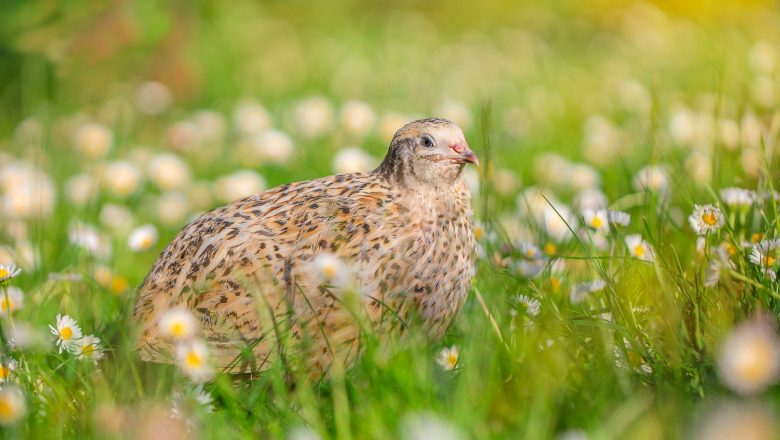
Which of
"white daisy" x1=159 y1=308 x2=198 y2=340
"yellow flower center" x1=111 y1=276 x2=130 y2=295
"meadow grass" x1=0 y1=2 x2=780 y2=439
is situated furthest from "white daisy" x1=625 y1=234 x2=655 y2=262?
"yellow flower center" x1=111 y1=276 x2=130 y2=295

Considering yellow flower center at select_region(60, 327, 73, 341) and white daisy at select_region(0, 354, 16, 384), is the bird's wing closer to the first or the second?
yellow flower center at select_region(60, 327, 73, 341)

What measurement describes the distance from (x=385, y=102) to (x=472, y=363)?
4641 millimetres

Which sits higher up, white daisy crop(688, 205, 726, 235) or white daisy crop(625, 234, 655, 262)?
white daisy crop(688, 205, 726, 235)

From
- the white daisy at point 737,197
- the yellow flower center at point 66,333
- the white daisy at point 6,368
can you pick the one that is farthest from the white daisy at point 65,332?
the white daisy at point 737,197

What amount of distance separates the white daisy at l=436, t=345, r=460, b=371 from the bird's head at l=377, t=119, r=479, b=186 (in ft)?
1.89

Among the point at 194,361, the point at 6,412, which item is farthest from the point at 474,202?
the point at 6,412

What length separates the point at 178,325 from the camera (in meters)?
2.80

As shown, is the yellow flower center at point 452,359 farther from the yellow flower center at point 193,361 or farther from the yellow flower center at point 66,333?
the yellow flower center at point 66,333

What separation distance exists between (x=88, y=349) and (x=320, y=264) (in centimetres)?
80

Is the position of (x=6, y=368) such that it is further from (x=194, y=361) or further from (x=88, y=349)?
(x=194, y=361)

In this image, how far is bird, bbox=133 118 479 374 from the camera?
2.88 m

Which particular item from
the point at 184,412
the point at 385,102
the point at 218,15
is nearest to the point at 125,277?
the point at 184,412

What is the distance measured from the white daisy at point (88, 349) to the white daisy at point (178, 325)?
27 cm

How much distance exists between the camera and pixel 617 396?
96.9 inches
